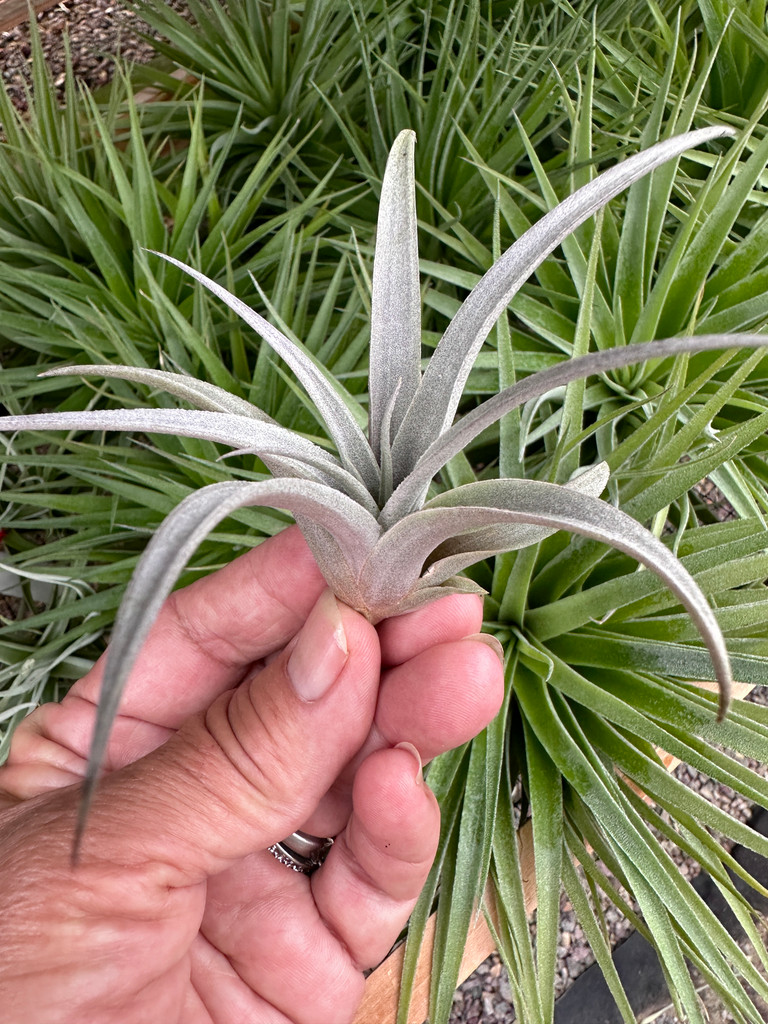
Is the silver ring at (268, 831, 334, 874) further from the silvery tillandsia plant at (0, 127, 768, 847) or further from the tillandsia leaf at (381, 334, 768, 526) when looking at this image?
the tillandsia leaf at (381, 334, 768, 526)

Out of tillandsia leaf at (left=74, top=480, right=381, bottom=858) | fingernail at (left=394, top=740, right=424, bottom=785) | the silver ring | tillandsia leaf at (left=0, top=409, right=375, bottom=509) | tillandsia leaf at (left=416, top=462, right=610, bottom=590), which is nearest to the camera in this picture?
tillandsia leaf at (left=74, top=480, right=381, bottom=858)

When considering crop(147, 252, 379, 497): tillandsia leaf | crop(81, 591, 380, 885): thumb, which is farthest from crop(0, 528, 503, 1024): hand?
crop(147, 252, 379, 497): tillandsia leaf

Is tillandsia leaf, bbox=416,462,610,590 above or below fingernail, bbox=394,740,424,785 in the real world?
above

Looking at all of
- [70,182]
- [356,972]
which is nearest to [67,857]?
[356,972]

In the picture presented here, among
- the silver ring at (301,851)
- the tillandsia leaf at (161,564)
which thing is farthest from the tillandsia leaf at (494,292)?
the silver ring at (301,851)

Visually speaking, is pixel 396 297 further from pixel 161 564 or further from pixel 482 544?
pixel 161 564

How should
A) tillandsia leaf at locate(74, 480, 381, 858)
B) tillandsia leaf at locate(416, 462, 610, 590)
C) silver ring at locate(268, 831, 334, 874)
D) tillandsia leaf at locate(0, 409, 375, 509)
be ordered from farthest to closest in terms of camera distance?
silver ring at locate(268, 831, 334, 874) < tillandsia leaf at locate(416, 462, 610, 590) < tillandsia leaf at locate(0, 409, 375, 509) < tillandsia leaf at locate(74, 480, 381, 858)
